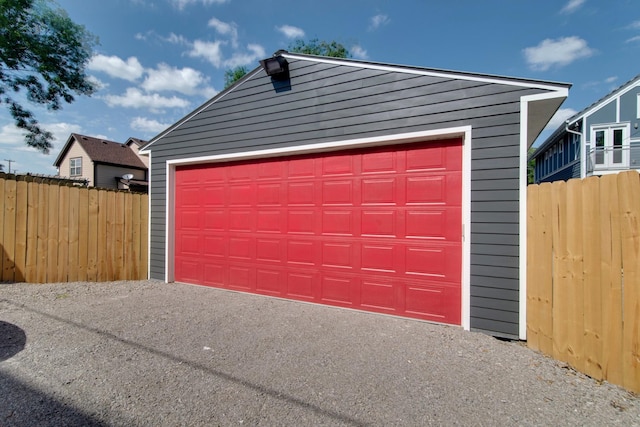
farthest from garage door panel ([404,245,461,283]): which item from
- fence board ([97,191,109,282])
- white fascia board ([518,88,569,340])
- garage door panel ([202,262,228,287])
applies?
fence board ([97,191,109,282])

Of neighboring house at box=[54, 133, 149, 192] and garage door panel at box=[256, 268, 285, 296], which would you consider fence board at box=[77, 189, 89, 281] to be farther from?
neighboring house at box=[54, 133, 149, 192]

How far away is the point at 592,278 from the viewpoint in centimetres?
248

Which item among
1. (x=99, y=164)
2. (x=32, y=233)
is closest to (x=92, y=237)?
(x=32, y=233)

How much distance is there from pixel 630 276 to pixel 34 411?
4.54 m

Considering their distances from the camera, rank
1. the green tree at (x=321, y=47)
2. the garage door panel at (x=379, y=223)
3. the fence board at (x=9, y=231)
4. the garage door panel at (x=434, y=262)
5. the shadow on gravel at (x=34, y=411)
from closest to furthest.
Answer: the shadow on gravel at (x=34, y=411) → the garage door panel at (x=434, y=262) → the garage door panel at (x=379, y=223) → the fence board at (x=9, y=231) → the green tree at (x=321, y=47)

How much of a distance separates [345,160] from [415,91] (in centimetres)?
136

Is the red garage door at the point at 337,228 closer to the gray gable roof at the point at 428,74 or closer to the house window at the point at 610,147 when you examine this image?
the gray gable roof at the point at 428,74

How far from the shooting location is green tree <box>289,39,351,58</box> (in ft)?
60.1

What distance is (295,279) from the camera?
476 centimetres

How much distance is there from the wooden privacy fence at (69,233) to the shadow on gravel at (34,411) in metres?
3.88

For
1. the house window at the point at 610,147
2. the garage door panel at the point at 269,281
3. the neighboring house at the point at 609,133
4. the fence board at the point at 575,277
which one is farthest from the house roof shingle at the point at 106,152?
the house window at the point at 610,147

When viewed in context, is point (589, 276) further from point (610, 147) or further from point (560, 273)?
point (610, 147)

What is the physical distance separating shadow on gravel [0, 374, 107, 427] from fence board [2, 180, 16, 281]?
156 inches

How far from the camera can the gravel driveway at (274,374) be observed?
2012 mm
